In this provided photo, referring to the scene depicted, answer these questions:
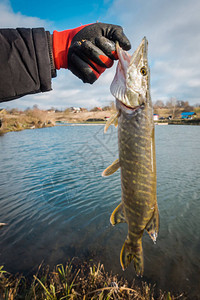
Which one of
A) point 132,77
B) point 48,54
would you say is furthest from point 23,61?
point 132,77

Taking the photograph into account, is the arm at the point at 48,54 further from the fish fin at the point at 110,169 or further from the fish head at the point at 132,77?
the fish fin at the point at 110,169

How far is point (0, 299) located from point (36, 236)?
3562 mm

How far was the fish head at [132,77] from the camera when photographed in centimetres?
237

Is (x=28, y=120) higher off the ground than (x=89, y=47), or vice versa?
(x=89, y=47)

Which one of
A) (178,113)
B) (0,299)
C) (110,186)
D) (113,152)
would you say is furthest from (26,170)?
(178,113)

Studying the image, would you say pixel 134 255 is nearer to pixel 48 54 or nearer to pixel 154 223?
pixel 154 223

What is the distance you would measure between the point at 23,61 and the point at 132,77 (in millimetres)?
1462

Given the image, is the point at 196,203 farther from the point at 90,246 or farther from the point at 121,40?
the point at 121,40

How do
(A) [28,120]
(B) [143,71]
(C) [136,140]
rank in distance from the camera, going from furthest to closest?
(A) [28,120]
(C) [136,140]
(B) [143,71]

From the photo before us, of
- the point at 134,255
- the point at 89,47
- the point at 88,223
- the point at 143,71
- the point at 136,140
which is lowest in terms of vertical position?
the point at 88,223

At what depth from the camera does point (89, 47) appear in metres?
2.38

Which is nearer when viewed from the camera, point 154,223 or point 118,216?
point 154,223

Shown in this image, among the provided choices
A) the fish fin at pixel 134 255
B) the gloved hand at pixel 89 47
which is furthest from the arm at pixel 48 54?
→ the fish fin at pixel 134 255

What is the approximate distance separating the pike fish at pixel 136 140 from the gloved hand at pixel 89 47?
18 centimetres
